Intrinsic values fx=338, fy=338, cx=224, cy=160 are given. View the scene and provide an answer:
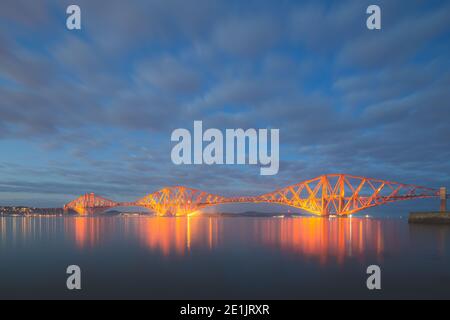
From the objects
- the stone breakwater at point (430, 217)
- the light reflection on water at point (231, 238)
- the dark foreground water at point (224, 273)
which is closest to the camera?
the dark foreground water at point (224, 273)

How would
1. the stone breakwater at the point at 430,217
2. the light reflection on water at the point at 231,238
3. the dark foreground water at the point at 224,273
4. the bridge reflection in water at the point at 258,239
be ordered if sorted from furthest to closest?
the stone breakwater at the point at 430,217 < the light reflection on water at the point at 231,238 < the bridge reflection in water at the point at 258,239 < the dark foreground water at the point at 224,273

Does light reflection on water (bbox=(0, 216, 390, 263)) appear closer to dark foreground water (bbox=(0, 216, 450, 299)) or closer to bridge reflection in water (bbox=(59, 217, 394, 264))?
bridge reflection in water (bbox=(59, 217, 394, 264))

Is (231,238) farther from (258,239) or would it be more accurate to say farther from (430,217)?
(430,217)

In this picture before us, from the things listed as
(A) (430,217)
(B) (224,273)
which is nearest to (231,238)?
(B) (224,273)

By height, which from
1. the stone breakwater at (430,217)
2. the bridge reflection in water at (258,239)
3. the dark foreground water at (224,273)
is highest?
the dark foreground water at (224,273)

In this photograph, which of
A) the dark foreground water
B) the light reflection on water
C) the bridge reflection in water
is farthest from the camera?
the light reflection on water

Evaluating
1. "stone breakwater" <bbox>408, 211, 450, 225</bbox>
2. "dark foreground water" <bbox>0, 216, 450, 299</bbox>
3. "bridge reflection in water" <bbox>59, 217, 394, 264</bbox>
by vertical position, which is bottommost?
"stone breakwater" <bbox>408, 211, 450, 225</bbox>

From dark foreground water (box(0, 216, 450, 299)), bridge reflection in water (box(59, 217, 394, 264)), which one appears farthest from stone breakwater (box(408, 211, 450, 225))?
dark foreground water (box(0, 216, 450, 299))

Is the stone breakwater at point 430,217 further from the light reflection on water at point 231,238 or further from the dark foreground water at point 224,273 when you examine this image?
the dark foreground water at point 224,273

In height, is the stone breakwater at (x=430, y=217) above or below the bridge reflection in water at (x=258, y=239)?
below

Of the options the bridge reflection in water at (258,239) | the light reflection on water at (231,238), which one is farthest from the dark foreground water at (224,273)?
the light reflection on water at (231,238)

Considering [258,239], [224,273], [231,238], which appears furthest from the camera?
[231,238]
